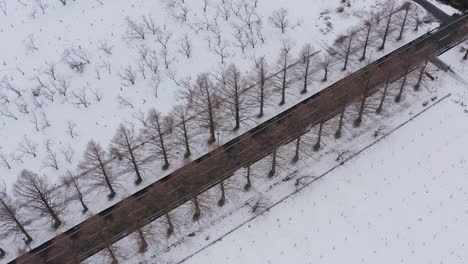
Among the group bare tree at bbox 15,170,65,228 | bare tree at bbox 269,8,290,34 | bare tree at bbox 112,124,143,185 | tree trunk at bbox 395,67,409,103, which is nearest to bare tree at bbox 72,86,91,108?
bare tree at bbox 112,124,143,185

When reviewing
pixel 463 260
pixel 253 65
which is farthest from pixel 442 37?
pixel 463 260

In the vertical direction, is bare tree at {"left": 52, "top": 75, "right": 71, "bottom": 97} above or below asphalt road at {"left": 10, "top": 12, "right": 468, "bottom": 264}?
above

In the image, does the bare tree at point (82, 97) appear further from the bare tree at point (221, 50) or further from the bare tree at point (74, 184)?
the bare tree at point (221, 50)

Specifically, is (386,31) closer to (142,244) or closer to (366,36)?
(366,36)

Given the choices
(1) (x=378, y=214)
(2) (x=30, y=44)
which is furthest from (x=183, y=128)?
(2) (x=30, y=44)

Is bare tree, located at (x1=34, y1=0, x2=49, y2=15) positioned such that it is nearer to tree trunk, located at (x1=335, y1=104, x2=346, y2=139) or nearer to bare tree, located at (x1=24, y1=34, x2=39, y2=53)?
bare tree, located at (x1=24, y1=34, x2=39, y2=53)

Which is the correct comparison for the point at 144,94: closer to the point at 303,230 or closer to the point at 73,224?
the point at 73,224
